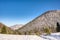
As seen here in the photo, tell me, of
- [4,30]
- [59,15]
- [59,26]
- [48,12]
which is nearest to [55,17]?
[59,15]

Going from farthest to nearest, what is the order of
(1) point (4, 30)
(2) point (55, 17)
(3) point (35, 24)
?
(2) point (55, 17) → (3) point (35, 24) → (1) point (4, 30)

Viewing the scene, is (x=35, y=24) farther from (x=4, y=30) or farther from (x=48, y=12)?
(x=4, y=30)

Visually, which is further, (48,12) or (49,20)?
(48,12)

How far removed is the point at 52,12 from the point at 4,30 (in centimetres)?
9035

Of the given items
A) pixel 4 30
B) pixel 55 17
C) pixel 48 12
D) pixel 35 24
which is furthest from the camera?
pixel 48 12

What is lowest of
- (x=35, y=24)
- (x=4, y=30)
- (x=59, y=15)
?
(x=4, y=30)

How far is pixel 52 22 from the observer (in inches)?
3605

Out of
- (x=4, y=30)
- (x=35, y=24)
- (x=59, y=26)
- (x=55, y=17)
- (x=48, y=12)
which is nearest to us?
(x=4, y=30)

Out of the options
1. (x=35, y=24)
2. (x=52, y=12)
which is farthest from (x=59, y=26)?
(x=52, y=12)

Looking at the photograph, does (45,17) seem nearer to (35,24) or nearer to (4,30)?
(35,24)

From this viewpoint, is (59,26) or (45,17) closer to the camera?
(59,26)

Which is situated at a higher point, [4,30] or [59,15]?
[59,15]

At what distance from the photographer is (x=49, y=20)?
94.9 metres

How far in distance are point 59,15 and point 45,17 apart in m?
8.41
